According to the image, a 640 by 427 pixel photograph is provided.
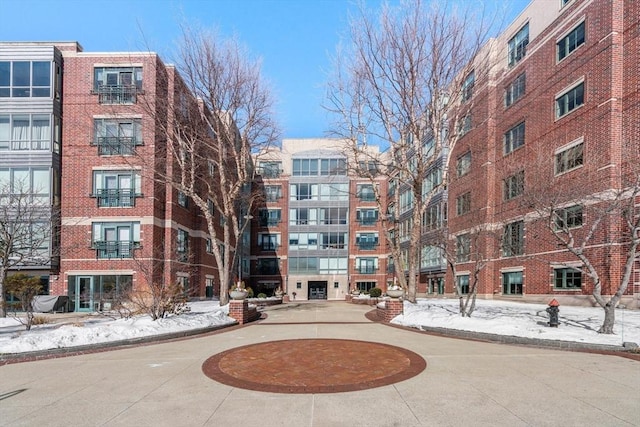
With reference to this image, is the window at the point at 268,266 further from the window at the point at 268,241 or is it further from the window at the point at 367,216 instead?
the window at the point at 367,216

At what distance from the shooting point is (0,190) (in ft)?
79.6

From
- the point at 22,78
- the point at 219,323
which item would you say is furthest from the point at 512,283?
the point at 22,78

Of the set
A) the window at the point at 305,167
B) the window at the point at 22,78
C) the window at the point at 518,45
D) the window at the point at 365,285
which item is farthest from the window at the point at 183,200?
the window at the point at 365,285

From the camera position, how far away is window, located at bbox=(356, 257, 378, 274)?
5203 cm

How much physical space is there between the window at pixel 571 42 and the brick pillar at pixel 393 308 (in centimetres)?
1729

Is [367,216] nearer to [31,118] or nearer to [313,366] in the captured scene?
[31,118]

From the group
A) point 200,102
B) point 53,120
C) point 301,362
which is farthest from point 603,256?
point 53,120

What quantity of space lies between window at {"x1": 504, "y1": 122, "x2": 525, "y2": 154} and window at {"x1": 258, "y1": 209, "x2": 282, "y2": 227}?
29380 millimetres

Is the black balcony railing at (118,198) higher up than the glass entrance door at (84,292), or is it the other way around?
the black balcony railing at (118,198)

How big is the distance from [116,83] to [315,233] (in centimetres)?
3004

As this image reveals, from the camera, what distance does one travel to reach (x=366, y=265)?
5225cm

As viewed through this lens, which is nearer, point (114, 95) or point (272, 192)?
point (114, 95)

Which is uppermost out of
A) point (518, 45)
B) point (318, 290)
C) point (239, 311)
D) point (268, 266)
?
point (518, 45)

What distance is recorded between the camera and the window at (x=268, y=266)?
53188 millimetres
